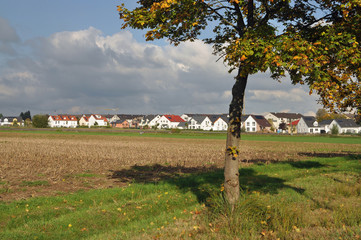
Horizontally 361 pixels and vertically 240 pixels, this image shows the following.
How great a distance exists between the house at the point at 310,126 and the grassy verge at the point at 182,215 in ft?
492

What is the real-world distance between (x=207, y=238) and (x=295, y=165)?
17042mm

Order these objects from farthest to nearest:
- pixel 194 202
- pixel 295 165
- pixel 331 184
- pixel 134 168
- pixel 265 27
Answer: pixel 295 165, pixel 134 168, pixel 331 184, pixel 194 202, pixel 265 27

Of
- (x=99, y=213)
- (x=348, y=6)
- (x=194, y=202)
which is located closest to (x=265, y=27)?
(x=348, y=6)

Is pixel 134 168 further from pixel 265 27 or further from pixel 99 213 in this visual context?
pixel 265 27

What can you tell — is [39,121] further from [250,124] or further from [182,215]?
[182,215]

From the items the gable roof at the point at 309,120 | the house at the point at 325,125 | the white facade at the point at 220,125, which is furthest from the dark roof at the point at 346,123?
the white facade at the point at 220,125

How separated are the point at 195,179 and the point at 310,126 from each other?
493 ft

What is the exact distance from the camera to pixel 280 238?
25.1 ft

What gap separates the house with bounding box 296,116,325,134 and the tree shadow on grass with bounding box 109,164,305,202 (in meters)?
145

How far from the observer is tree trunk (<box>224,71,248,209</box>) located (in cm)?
918

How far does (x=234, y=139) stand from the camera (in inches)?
363

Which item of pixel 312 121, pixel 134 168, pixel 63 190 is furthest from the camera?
pixel 312 121

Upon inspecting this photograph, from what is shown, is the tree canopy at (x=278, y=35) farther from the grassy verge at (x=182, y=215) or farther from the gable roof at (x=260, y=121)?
the gable roof at (x=260, y=121)

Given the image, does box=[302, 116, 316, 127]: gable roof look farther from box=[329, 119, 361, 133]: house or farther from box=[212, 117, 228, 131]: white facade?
box=[212, 117, 228, 131]: white facade
